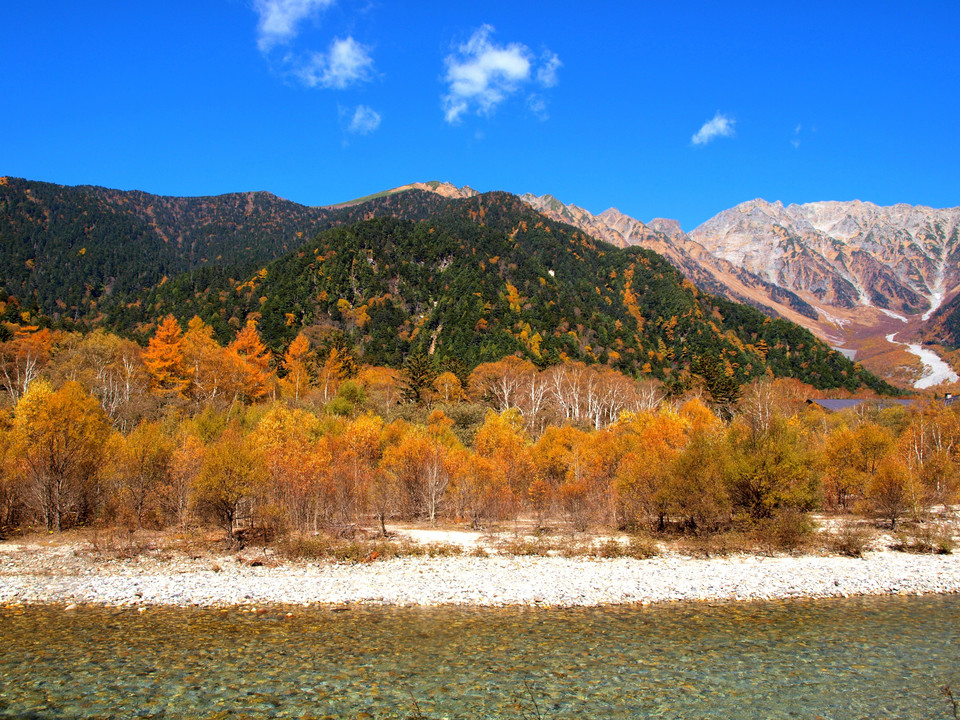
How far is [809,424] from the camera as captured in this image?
69.9 meters

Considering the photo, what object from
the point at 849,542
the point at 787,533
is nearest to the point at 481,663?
the point at 787,533

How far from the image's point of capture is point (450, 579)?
2350cm

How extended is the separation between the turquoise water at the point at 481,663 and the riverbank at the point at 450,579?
53.7 inches

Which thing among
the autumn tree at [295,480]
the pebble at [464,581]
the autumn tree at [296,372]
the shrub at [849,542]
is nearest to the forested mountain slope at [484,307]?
the autumn tree at [296,372]

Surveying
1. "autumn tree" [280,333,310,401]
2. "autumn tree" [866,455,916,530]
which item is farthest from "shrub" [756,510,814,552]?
"autumn tree" [280,333,310,401]

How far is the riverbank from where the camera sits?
68.4 ft

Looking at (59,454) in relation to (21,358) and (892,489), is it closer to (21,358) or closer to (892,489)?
(892,489)

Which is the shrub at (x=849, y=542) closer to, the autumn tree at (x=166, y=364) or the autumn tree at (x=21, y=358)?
the autumn tree at (x=166, y=364)

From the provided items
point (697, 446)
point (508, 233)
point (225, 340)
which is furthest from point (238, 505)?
point (508, 233)

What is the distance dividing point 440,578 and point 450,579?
0.43 metres

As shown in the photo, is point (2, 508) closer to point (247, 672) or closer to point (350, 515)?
point (350, 515)

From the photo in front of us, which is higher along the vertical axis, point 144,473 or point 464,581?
point 144,473

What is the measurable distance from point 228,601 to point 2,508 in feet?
60.9

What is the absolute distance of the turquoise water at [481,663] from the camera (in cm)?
1252
